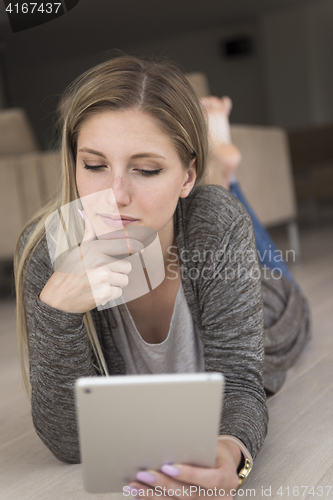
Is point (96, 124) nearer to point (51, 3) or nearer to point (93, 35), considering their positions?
point (51, 3)

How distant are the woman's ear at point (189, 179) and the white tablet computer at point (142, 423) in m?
0.41

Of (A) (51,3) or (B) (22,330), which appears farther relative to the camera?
(A) (51,3)

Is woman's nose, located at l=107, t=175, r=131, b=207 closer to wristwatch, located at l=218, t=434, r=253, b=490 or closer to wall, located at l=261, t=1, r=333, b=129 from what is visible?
wristwatch, located at l=218, t=434, r=253, b=490

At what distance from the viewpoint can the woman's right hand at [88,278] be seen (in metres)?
0.65

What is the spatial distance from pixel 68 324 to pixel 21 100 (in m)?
8.21

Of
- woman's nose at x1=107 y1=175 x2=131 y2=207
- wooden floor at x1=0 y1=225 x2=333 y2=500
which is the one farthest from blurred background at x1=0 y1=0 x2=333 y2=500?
woman's nose at x1=107 y1=175 x2=131 y2=207

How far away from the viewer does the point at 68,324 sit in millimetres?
683

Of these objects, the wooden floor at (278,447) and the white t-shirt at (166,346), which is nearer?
the wooden floor at (278,447)

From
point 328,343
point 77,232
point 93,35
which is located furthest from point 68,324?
point 93,35

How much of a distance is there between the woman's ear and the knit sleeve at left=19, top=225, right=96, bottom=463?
0.77ft

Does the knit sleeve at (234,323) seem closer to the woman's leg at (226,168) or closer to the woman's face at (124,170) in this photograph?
the woman's face at (124,170)

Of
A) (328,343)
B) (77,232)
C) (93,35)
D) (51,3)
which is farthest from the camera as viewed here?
(93,35)

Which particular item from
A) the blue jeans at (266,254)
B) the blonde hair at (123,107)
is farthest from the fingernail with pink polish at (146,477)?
the blue jeans at (266,254)

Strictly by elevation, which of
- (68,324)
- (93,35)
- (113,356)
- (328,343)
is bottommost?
(328,343)
